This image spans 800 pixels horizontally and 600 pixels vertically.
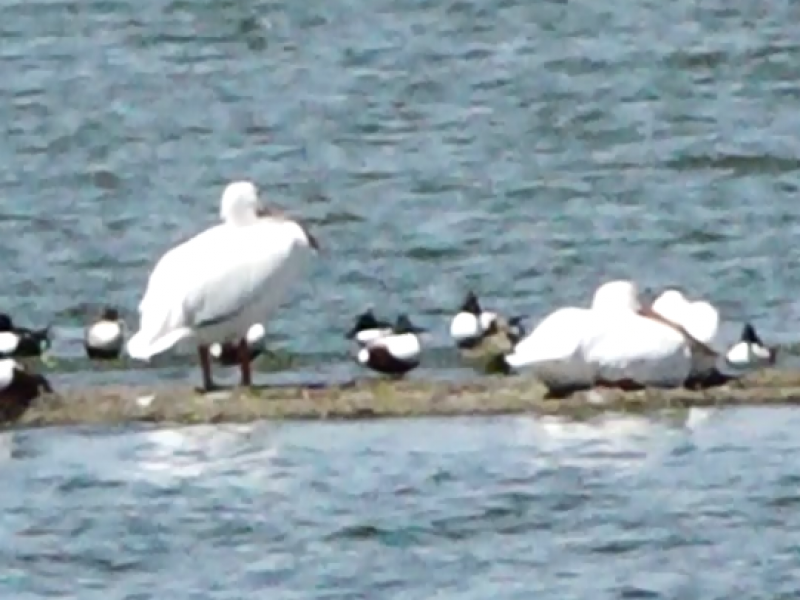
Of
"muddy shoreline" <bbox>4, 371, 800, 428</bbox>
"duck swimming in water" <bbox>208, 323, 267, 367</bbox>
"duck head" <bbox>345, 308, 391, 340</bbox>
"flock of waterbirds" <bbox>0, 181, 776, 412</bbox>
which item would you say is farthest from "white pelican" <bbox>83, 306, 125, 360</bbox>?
"muddy shoreline" <bbox>4, 371, 800, 428</bbox>

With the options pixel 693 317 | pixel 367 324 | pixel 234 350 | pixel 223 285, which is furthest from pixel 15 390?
pixel 693 317

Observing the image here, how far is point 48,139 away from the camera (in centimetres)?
2967

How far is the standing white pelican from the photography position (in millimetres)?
17656

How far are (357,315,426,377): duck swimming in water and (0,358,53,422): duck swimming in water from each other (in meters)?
1.74

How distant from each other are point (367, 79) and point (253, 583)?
1859 cm

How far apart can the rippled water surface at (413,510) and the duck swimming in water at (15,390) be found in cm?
46

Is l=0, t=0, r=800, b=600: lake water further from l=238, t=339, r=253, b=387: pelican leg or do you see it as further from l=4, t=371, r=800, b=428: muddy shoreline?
l=238, t=339, r=253, b=387: pelican leg

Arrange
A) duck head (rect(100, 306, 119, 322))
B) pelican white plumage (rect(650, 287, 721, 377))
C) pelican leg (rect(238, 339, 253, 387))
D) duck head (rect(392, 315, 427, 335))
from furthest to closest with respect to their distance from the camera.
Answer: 1. duck head (rect(100, 306, 119, 322))
2. duck head (rect(392, 315, 427, 335))
3. pelican white plumage (rect(650, 287, 721, 377))
4. pelican leg (rect(238, 339, 253, 387))

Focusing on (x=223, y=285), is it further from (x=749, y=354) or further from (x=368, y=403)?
(x=749, y=354)

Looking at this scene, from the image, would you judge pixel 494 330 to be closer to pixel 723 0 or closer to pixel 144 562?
pixel 144 562

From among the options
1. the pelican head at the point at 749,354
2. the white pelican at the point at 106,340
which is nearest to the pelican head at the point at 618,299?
the pelican head at the point at 749,354

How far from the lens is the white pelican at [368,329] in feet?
61.9

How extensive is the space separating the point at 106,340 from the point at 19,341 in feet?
1.41

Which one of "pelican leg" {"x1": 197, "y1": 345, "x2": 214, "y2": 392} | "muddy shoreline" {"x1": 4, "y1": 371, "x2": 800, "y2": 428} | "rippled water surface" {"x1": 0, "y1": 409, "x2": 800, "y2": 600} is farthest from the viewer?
"pelican leg" {"x1": 197, "y1": 345, "x2": 214, "y2": 392}
